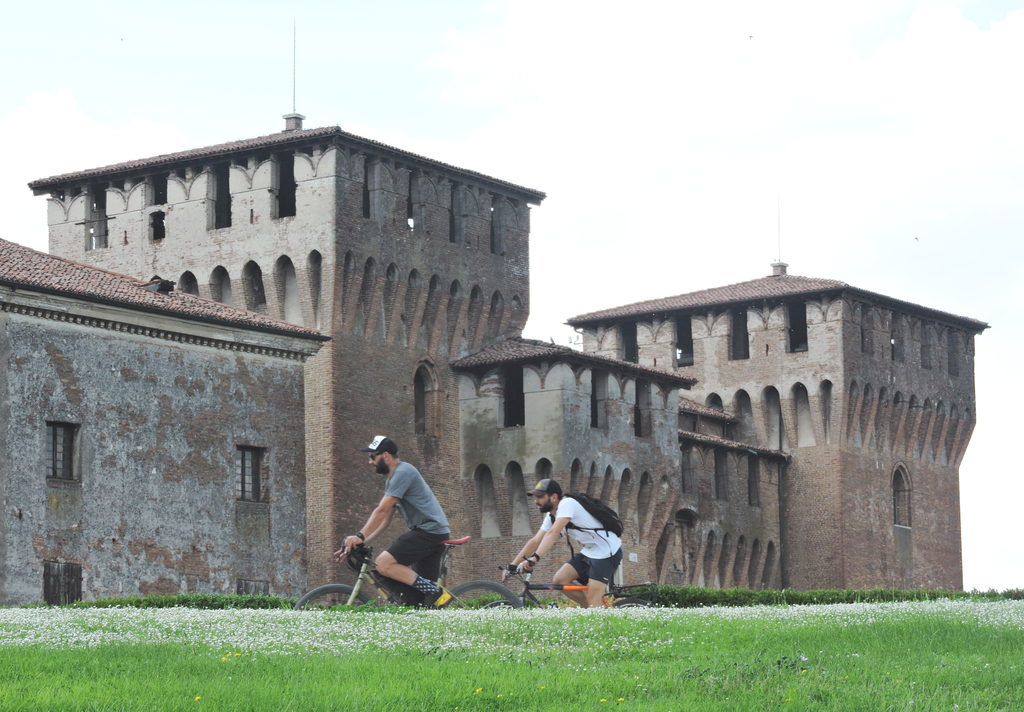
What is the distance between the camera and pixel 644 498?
145 feet

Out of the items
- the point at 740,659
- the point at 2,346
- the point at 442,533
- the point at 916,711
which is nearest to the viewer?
the point at 916,711

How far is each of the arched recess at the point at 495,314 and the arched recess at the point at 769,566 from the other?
11.8 metres

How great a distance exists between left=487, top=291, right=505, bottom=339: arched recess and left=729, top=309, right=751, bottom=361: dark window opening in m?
10.6

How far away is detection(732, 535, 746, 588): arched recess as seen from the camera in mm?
49156

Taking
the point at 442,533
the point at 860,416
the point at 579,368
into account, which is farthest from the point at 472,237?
the point at 442,533

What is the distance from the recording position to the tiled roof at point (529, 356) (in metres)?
41.5

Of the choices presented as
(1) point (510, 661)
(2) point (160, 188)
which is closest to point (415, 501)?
(1) point (510, 661)

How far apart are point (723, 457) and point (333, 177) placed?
1576 centimetres

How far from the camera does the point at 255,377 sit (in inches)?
1241

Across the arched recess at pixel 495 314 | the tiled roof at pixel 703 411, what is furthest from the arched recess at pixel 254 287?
the tiled roof at pixel 703 411

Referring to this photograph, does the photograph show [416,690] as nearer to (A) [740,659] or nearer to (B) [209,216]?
(A) [740,659]

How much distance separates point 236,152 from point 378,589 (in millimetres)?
26921

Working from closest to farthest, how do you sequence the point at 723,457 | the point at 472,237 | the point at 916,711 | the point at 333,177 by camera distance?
the point at 916,711, the point at 333,177, the point at 472,237, the point at 723,457

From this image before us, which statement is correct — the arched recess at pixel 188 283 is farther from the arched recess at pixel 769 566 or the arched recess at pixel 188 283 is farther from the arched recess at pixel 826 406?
the arched recess at pixel 826 406
